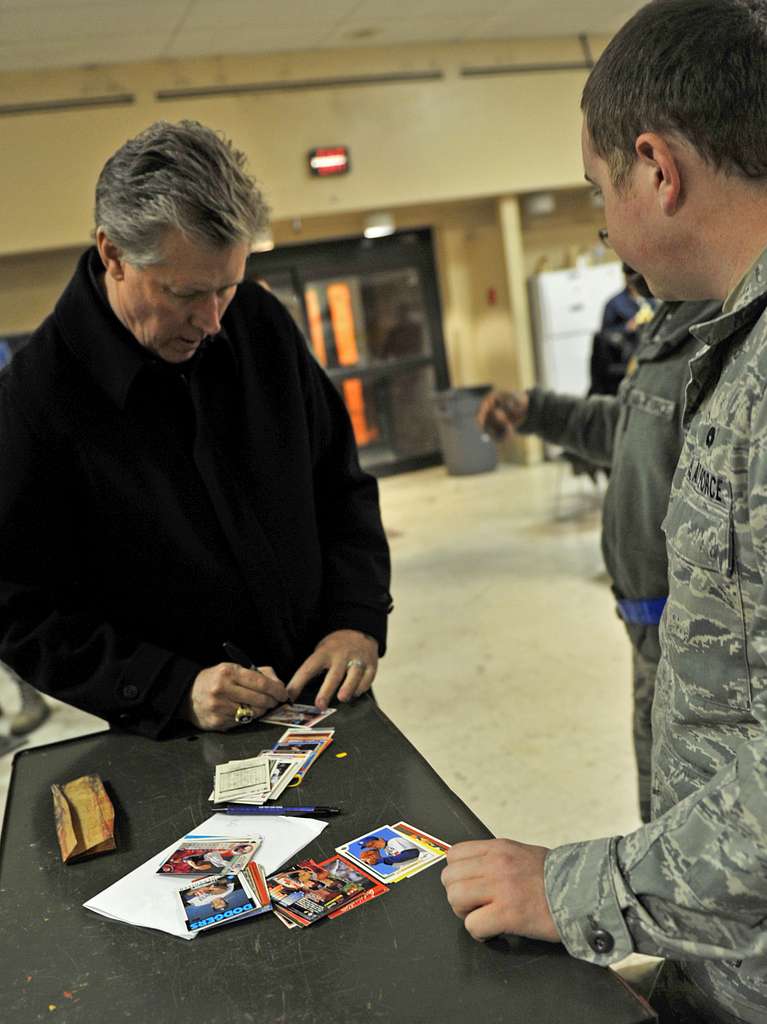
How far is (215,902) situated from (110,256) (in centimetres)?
101

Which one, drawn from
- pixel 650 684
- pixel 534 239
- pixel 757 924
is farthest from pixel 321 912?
pixel 534 239

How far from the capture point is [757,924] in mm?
785

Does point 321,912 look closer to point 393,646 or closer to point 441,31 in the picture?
point 393,646

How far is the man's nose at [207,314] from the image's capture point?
1.53 m

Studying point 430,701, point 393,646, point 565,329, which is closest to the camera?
Answer: point 430,701

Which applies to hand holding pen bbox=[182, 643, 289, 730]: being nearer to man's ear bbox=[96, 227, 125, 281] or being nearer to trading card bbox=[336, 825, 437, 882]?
trading card bbox=[336, 825, 437, 882]

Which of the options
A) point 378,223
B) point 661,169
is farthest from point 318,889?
point 378,223

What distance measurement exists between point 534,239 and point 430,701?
250 inches

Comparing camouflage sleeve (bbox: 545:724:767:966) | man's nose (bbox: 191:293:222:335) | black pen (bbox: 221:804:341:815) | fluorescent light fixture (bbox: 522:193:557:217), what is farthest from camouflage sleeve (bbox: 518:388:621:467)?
fluorescent light fixture (bbox: 522:193:557:217)

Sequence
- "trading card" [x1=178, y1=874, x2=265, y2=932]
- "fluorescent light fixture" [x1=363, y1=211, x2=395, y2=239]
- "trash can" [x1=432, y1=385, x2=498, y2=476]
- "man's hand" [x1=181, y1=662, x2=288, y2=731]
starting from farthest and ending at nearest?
"trash can" [x1=432, y1=385, x2=498, y2=476], "fluorescent light fixture" [x1=363, y1=211, x2=395, y2=239], "man's hand" [x1=181, y1=662, x2=288, y2=731], "trading card" [x1=178, y1=874, x2=265, y2=932]

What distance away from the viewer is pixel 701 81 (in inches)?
31.8

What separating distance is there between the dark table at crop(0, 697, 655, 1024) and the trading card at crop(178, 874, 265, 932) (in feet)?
0.04

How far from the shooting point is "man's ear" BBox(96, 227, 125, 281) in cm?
149

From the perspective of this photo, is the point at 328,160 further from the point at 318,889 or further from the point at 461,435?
the point at 318,889
